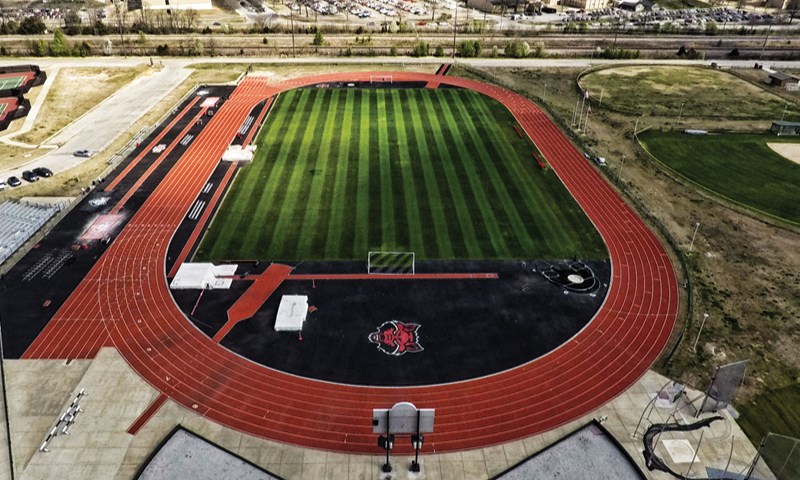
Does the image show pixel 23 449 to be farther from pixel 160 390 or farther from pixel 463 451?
pixel 463 451

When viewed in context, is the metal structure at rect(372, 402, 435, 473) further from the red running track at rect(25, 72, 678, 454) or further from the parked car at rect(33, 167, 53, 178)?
the parked car at rect(33, 167, 53, 178)

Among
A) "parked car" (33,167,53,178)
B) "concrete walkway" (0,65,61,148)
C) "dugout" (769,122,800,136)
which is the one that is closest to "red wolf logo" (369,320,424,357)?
"parked car" (33,167,53,178)

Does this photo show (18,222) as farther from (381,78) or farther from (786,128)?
(786,128)

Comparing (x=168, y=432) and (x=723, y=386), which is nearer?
(x=168, y=432)

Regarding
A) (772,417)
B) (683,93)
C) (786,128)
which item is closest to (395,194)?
(772,417)

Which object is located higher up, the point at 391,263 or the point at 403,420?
the point at 403,420

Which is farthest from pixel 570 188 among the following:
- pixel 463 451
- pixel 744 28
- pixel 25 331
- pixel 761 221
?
pixel 744 28
